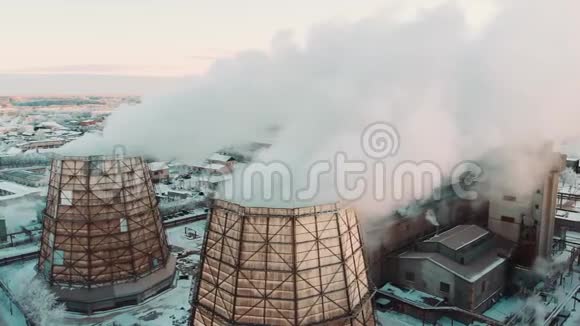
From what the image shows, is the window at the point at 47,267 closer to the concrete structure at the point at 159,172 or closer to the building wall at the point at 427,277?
the building wall at the point at 427,277

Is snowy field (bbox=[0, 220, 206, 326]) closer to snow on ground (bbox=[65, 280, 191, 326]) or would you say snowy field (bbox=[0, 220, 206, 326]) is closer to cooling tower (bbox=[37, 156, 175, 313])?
snow on ground (bbox=[65, 280, 191, 326])

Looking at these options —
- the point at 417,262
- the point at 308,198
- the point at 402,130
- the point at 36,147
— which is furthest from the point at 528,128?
the point at 36,147

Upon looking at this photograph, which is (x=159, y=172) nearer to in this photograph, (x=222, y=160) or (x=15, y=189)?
(x=222, y=160)

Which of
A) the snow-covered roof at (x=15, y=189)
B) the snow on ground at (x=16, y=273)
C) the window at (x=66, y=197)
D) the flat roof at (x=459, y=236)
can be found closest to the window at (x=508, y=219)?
the flat roof at (x=459, y=236)

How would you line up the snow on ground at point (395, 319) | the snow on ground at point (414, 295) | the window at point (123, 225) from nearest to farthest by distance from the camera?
1. the snow on ground at point (395, 319)
2. the snow on ground at point (414, 295)
3. the window at point (123, 225)

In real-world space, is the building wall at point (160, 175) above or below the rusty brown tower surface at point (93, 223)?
below

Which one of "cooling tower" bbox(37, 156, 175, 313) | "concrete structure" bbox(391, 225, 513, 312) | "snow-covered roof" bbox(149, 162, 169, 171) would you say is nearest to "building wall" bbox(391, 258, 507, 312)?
"concrete structure" bbox(391, 225, 513, 312)
